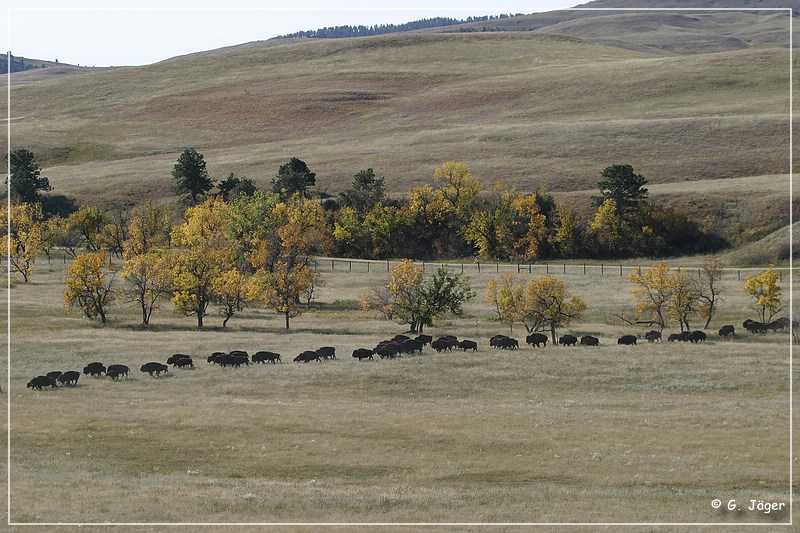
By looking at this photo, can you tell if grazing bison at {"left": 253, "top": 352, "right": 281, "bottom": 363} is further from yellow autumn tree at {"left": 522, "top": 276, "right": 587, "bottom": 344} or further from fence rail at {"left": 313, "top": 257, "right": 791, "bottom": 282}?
fence rail at {"left": 313, "top": 257, "right": 791, "bottom": 282}

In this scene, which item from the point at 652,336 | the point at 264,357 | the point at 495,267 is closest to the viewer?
the point at 264,357

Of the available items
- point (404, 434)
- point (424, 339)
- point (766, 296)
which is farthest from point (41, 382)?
point (766, 296)

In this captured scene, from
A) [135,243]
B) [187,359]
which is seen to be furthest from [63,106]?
[187,359]

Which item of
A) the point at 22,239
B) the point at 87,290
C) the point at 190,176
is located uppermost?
the point at 190,176

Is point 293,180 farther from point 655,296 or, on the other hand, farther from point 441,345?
point 441,345

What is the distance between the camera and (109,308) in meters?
80.9

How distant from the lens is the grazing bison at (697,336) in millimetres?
63594

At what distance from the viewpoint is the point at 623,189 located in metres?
113

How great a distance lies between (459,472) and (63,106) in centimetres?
17414

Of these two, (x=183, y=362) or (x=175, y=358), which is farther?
(x=175, y=358)

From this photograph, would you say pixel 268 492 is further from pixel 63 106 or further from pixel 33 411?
pixel 63 106

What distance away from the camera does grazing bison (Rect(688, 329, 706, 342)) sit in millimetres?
63594

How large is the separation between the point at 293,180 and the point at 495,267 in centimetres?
3396

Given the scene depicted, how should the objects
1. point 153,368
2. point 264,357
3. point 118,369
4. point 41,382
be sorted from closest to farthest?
point 41,382
point 118,369
point 153,368
point 264,357
